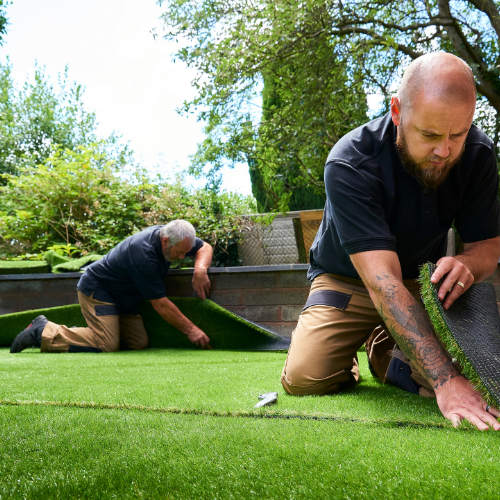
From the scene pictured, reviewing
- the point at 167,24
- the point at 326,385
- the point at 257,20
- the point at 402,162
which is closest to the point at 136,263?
the point at 326,385

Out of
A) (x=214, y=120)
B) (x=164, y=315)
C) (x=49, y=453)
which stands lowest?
(x=164, y=315)

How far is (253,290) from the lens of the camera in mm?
4102

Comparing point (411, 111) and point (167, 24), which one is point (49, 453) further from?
point (167, 24)

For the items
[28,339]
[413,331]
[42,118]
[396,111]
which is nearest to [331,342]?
[413,331]

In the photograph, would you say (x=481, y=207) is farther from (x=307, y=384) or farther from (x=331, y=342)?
(x=307, y=384)

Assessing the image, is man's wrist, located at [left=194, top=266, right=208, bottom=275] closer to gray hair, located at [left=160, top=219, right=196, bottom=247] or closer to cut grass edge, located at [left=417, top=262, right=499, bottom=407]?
gray hair, located at [left=160, top=219, right=196, bottom=247]

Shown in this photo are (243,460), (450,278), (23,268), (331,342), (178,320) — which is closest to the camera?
(243,460)

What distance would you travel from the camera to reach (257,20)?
5664 mm

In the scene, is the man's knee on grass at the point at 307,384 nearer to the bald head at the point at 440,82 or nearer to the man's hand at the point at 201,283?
the bald head at the point at 440,82

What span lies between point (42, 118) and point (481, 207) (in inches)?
969

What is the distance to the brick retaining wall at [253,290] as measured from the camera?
398 centimetres

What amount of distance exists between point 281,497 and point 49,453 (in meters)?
0.60

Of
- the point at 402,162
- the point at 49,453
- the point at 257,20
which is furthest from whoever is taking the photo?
the point at 257,20

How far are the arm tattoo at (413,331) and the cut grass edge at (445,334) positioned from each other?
9cm
